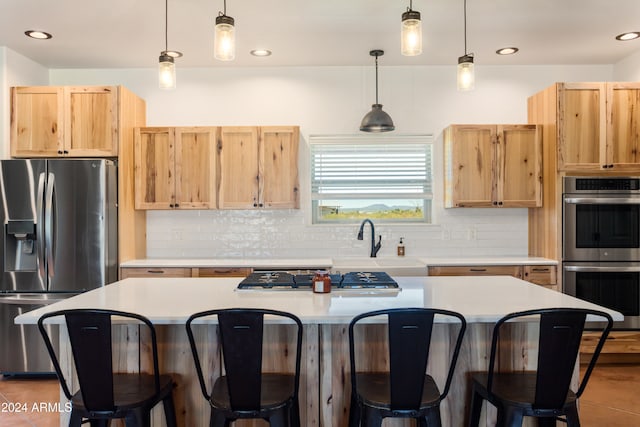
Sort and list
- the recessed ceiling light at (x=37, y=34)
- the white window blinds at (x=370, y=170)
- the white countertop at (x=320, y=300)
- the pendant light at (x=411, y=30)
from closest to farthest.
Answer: the white countertop at (x=320, y=300), the pendant light at (x=411, y=30), the recessed ceiling light at (x=37, y=34), the white window blinds at (x=370, y=170)

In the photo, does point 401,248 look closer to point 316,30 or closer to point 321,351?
point 316,30

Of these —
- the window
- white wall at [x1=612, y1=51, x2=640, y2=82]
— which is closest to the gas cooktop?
the window

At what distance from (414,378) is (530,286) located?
1255 mm

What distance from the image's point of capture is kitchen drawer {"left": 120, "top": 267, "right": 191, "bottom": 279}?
158 inches

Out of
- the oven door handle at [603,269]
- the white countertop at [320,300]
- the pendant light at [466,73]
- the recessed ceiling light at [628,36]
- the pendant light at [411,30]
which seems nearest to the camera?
the white countertop at [320,300]

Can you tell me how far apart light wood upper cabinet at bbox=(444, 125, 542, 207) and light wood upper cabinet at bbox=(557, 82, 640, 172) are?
0.85 ft

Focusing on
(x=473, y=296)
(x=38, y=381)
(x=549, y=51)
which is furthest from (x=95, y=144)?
(x=549, y=51)

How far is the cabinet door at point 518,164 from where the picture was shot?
424 cm

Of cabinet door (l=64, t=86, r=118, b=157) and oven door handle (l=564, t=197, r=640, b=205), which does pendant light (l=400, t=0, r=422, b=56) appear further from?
cabinet door (l=64, t=86, r=118, b=157)

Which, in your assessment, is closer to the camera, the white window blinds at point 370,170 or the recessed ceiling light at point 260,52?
the recessed ceiling light at point 260,52

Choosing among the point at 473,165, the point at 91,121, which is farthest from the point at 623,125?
the point at 91,121

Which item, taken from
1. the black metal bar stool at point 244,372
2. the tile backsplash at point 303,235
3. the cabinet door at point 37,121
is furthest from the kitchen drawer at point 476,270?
the cabinet door at point 37,121

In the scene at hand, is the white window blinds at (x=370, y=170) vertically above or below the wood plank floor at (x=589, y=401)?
above

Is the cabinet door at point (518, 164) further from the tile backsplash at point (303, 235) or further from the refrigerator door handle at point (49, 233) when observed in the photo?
the refrigerator door handle at point (49, 233)
